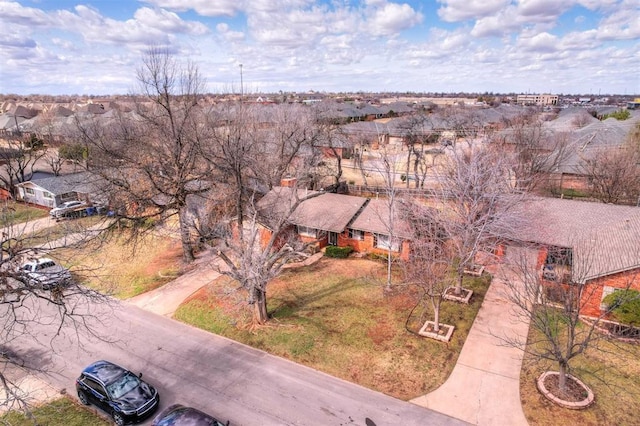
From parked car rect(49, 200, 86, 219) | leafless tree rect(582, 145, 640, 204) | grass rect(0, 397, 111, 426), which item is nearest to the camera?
grass rect(0, 397, 111, 426)

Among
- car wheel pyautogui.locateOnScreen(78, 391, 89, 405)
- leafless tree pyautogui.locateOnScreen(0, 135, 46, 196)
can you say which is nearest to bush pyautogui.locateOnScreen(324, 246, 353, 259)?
car wheel pyautogui.locateOnScreen(78, 391, 89, 405)

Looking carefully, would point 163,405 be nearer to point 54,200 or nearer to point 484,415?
point 484,415

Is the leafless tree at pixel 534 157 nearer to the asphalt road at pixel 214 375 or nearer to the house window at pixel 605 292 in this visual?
the house window at pixel 605 292

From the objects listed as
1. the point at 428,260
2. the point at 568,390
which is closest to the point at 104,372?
the point at 428,260

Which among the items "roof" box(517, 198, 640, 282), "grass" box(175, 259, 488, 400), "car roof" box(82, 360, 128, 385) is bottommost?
"grass" box(175, 259, 488, 400)

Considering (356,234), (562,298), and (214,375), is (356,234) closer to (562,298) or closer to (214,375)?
(562,298)

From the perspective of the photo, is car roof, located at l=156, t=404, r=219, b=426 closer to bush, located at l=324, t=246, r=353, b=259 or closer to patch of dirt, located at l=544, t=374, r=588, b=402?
patch of dirt, located at l=544, t=374, r=588, b=402
